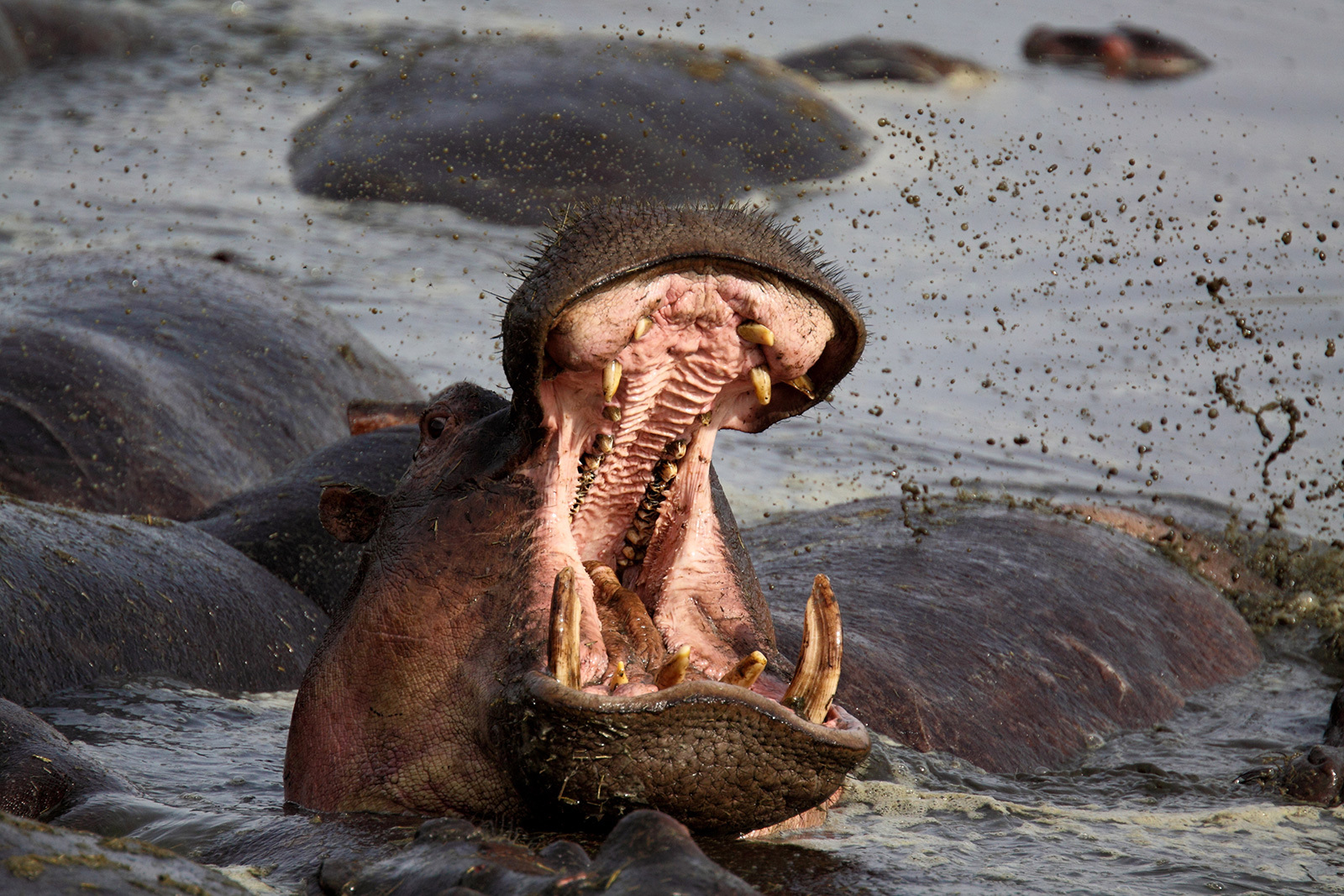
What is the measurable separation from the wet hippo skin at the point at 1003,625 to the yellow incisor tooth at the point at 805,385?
137cm

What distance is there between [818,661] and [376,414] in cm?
360

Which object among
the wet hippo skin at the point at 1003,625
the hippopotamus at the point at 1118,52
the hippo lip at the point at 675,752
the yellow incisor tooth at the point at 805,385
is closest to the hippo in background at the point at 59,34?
the hippopotamus at the point at 1118,52

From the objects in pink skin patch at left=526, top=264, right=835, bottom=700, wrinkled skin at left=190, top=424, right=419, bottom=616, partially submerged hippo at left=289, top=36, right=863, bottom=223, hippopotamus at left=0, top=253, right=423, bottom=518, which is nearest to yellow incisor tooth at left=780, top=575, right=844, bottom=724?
pink skin patch at left=526, top=264, right=835, bottom=700

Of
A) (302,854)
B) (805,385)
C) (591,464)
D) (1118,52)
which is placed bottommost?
(302,854)

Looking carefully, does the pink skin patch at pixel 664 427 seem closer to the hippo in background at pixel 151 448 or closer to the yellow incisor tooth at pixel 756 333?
the yellow incisor tooth at pixel 756 333

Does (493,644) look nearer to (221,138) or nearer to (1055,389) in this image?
(1055,389)

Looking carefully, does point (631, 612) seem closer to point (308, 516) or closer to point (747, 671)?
point (747, 671)

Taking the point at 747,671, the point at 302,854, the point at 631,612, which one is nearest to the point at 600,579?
the point at 631,612

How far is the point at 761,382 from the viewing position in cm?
342

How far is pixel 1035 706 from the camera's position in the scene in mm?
5191

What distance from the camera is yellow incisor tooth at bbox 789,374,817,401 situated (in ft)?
11.6

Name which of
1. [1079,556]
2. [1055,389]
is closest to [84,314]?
[1079,556]

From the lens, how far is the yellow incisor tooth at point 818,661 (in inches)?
132

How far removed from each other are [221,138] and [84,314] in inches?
319
